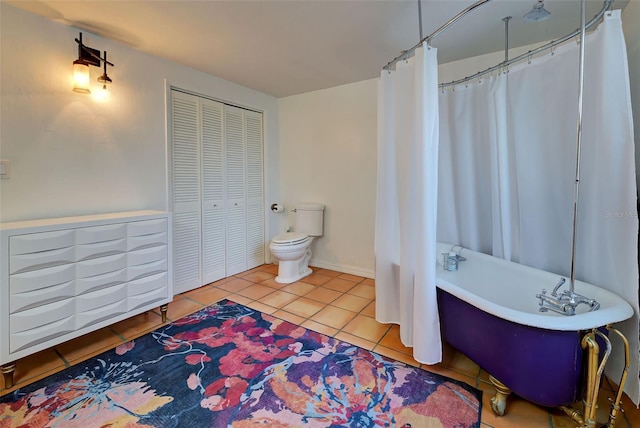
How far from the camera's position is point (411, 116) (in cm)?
174

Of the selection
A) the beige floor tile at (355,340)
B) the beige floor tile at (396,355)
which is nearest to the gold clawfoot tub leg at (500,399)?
the beige floor tile at (396,355)

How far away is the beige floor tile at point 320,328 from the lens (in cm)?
211

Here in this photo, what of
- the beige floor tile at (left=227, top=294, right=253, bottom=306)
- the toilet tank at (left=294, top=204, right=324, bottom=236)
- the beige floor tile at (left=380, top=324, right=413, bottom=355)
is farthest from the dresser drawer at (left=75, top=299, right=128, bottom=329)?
the toilet tank at (left=294, top=204, right=324, bottom=236)

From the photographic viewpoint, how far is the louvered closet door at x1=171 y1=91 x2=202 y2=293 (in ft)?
8.85

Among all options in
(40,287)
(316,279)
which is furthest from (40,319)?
(316,279)

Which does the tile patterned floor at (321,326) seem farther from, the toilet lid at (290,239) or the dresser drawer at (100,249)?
the dresser drawer at (100,249)

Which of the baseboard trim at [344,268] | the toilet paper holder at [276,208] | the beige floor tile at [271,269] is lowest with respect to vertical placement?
the beige floor tile at [271,269]

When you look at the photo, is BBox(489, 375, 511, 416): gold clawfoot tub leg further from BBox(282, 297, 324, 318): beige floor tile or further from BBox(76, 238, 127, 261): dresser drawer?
BBox(76, 238, 127, 261): dresser drawer

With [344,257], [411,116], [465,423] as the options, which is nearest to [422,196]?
[411,116]

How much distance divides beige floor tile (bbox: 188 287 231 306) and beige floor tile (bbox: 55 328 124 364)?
0.70m

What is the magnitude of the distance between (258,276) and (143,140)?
179 cm

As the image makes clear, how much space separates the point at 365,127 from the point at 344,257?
1512 mm

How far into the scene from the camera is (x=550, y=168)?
1776 millimetres

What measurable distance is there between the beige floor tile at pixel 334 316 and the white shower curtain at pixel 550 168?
1056 mm
